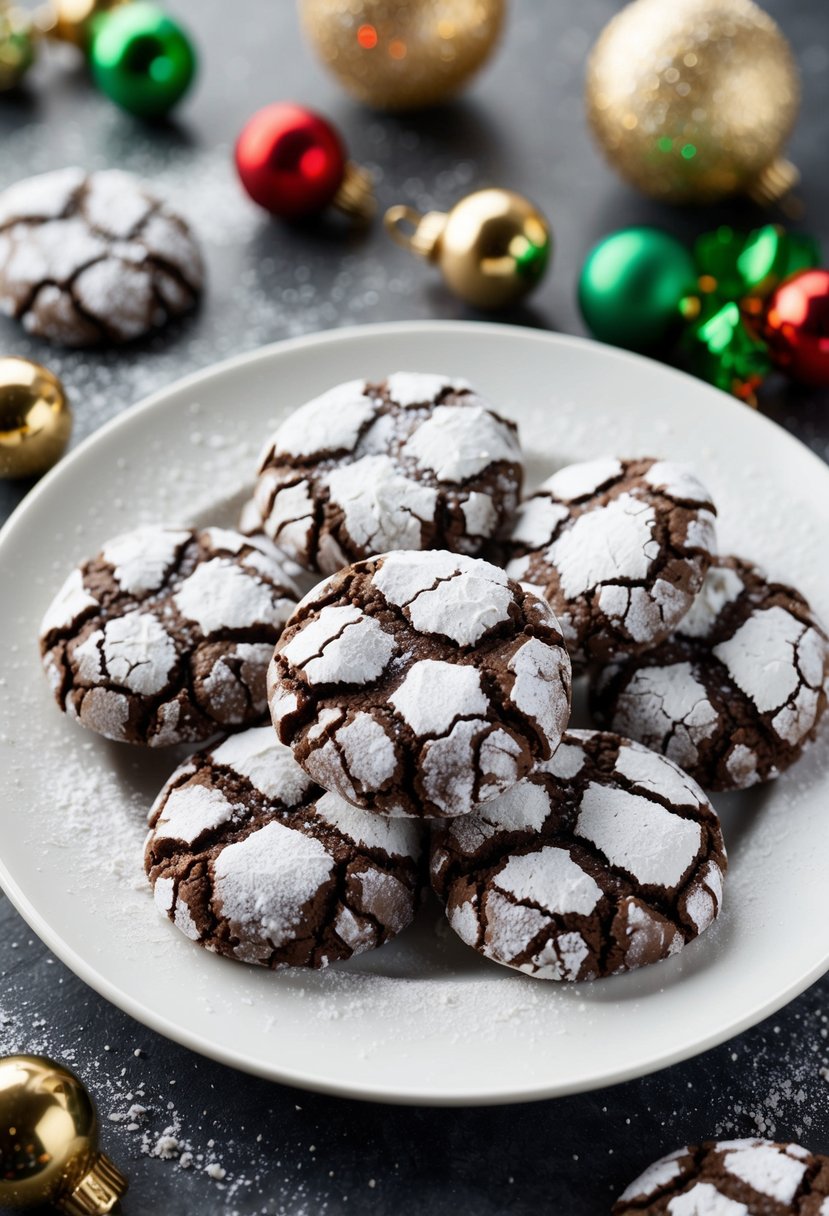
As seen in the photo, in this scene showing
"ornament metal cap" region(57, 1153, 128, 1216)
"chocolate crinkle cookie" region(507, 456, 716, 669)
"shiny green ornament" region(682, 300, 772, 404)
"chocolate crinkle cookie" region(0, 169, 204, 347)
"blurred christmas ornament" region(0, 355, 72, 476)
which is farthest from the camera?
"chocolate crinkle cookie" region(0, 169, 204, 347)

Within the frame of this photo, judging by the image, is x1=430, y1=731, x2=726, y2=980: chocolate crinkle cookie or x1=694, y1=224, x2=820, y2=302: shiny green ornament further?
x1=694, y1=224, x2=820, y2=302: shiny green ornament

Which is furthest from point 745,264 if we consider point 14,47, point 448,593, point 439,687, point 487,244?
point 14,47

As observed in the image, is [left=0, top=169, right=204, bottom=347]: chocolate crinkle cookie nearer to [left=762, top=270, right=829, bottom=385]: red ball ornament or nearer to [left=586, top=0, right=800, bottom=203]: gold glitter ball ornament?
[left=586, top=0, right=800, bottom=203]: gold glitter ball ornament

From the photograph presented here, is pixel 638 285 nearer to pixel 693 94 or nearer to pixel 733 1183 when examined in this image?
pixel 693 94

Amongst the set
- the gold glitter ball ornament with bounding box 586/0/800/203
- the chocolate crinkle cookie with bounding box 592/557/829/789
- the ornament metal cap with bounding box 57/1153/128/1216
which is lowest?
the ornament metal cap with bounding box 57/1153/128/1216

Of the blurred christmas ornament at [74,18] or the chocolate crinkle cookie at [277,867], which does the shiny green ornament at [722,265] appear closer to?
the chocolate crinkle cookie at [277,867]

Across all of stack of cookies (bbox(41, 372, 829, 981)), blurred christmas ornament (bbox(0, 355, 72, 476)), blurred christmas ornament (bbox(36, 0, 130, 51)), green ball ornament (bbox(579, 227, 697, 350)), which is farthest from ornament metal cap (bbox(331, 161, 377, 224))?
stack of cookies (bbox(41, 372, 829, 981))
